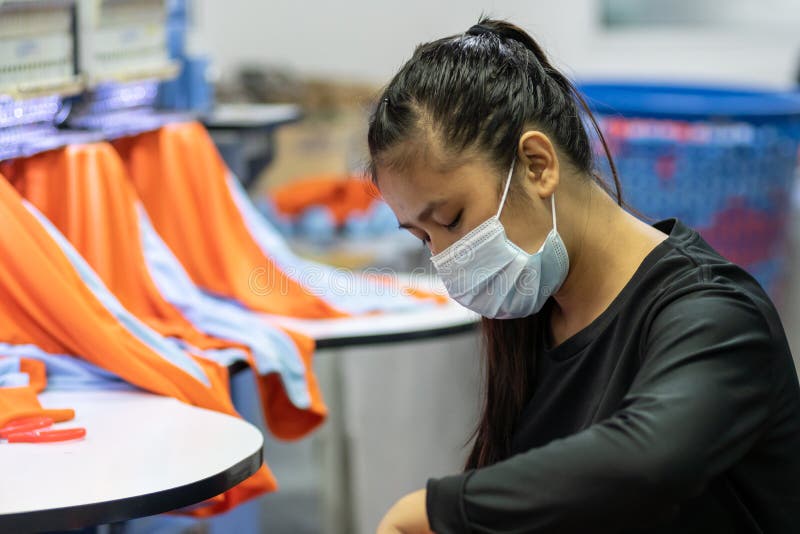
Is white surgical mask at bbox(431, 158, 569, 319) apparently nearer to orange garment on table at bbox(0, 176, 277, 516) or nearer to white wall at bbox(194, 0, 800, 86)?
orange garment on table at bbox(0, 176, 277, 516)

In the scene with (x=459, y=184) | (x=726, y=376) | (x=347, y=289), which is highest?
(x=459, y=184)

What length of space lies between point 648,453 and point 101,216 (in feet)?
4.10

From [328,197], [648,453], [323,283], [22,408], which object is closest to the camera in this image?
[648,453]

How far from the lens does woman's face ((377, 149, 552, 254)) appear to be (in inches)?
48.0

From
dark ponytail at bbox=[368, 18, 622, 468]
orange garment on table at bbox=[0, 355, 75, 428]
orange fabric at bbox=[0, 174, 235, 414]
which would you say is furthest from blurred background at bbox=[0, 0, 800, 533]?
orange garment on table at bbox=[0, 355, 75, 428]

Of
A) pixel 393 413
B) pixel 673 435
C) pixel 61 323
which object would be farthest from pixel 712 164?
pixel 673 435

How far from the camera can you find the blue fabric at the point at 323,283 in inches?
92.3

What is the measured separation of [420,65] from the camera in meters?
1.26

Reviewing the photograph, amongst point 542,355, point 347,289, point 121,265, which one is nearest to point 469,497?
point 542,355

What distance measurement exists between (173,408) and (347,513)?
4.02ft

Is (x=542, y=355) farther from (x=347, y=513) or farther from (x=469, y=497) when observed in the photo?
(x=347, y=513)

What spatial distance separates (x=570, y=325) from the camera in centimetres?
135

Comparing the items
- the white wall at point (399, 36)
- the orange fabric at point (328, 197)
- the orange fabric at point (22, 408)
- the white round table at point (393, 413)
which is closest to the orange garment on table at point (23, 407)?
the orange fabric at point (22, 408)

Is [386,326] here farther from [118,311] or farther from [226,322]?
[118,311]
